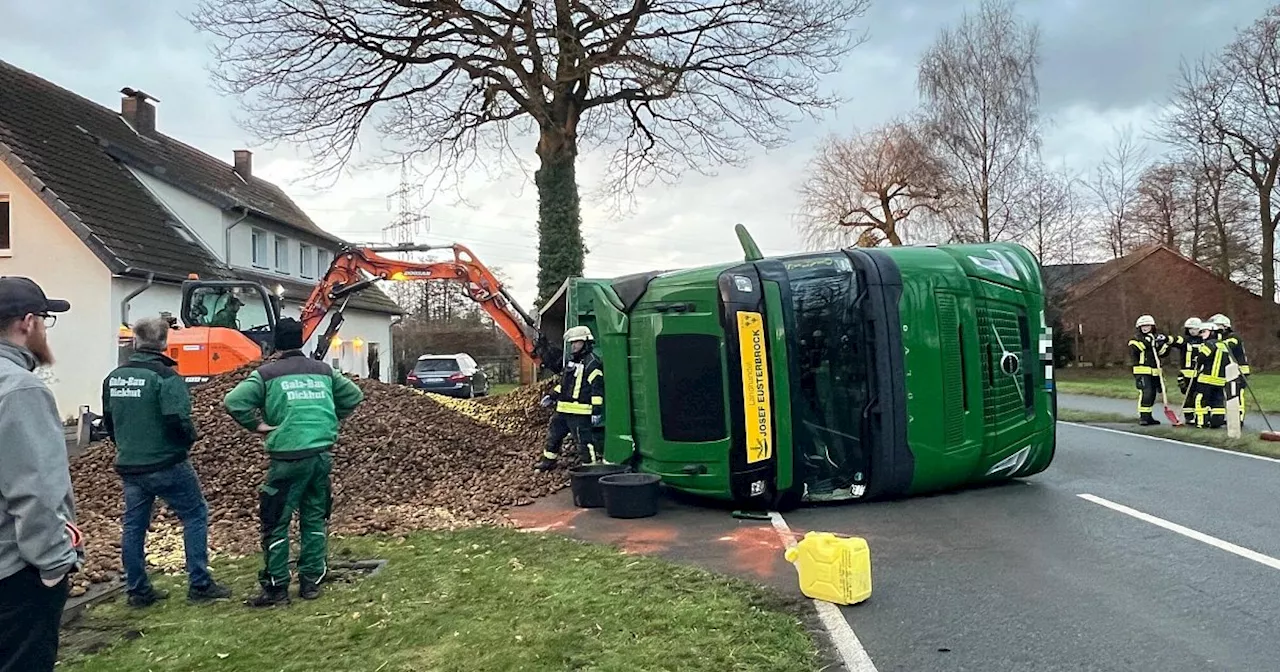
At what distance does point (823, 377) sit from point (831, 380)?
0.08 m

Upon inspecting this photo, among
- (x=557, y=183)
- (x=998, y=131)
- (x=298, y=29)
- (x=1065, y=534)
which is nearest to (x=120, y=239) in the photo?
(x=298, y=29)

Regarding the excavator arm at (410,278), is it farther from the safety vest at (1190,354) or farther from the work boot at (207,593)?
the safety vest at (1190,354)

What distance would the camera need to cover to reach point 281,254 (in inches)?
1165

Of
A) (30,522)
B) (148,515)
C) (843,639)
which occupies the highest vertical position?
(30,522)

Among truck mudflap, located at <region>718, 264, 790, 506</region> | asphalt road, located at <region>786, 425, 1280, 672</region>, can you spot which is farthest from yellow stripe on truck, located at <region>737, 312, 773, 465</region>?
asphalt road, located at <region>786, 425, 1280, 672</region>

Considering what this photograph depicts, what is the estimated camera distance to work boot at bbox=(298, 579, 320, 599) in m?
5.78

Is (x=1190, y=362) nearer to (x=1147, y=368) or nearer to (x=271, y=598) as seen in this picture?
(x=1147, y=368)

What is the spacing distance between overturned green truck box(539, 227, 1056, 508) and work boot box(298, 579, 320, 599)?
11.6 feet

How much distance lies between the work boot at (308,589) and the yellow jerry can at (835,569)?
3.12 metres

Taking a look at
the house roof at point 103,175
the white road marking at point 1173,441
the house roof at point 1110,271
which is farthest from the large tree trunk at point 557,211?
the house roof at point 1110,271

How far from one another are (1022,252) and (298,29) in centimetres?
1377

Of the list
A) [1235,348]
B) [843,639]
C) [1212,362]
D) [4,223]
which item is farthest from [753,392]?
[4,223]

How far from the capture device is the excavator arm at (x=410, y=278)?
47.9 feet

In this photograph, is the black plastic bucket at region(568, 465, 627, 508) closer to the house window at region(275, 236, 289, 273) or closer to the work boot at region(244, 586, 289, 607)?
the work boot at region(244, 586, 289, 607)
